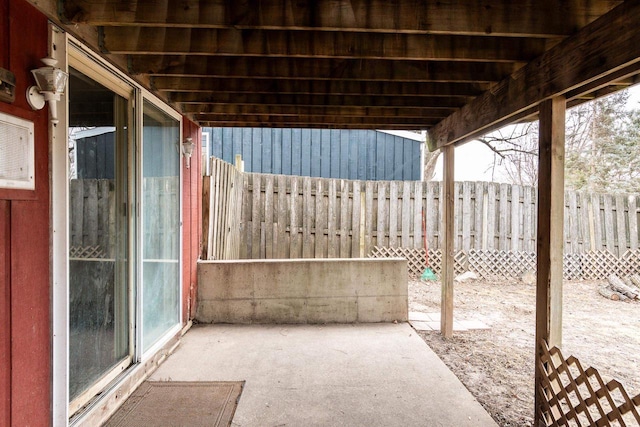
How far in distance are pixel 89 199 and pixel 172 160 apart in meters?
1.36

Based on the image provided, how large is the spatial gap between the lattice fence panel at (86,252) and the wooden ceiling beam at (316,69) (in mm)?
1310

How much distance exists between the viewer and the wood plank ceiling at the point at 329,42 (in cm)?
193

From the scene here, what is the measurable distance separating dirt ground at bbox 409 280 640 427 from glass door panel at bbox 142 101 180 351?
2694mm

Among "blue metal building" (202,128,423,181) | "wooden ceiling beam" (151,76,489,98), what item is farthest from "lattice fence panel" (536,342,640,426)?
"blue metal building" (202,128,423,181)

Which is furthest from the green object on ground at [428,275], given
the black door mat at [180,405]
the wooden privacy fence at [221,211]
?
the black door mat at [180,405]

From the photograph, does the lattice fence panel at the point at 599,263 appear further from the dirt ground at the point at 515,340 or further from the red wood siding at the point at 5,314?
the red wood siding at the point at 5,314

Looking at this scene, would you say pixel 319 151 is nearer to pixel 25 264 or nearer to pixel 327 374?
pixel 327 374

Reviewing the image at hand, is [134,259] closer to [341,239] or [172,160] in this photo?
[172,160]

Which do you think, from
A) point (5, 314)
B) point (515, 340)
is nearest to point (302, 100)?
point (5, 314)

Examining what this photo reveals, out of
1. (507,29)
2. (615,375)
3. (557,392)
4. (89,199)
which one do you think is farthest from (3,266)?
(615,375)

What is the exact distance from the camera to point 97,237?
2.34 meters

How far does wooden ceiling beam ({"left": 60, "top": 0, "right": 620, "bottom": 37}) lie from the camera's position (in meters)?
1.91

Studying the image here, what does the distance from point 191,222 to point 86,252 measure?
1.84 meters

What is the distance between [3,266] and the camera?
59.5 inches
